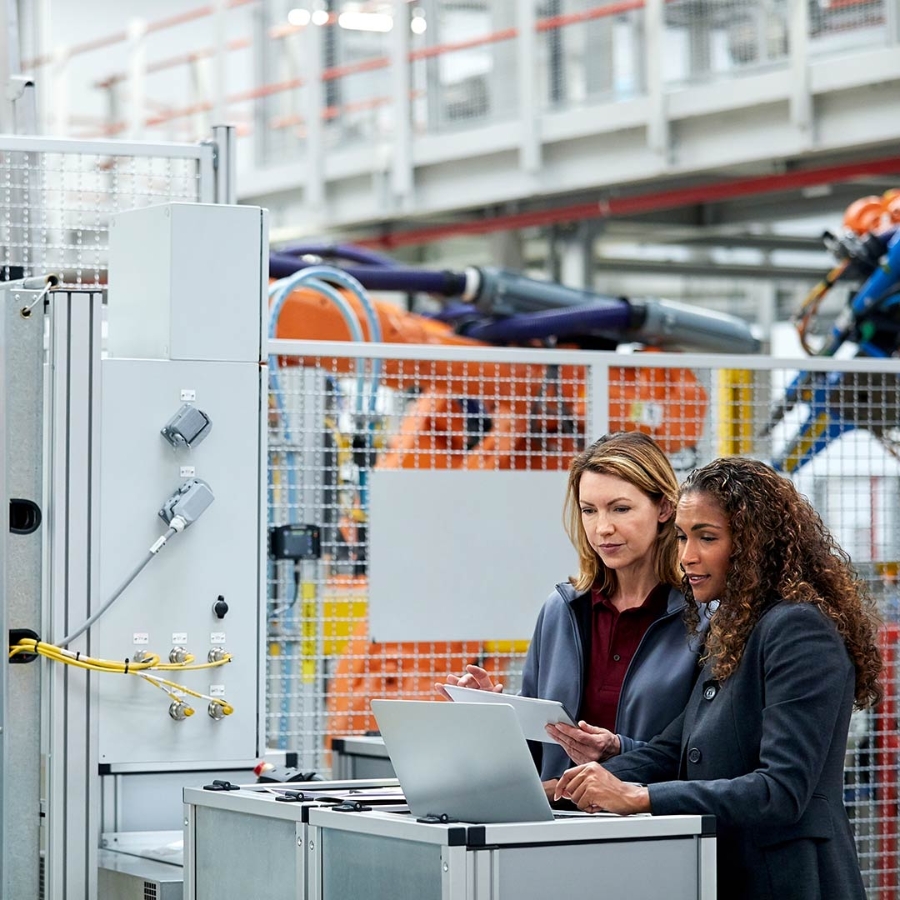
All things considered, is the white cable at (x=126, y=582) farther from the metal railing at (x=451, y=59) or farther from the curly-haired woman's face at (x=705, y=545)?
the metal railing at (x=451, y=59)

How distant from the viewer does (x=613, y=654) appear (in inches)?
144

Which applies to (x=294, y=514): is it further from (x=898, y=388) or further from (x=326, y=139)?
(x=326, y=139)

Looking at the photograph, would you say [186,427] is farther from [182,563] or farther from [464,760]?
[464,760]

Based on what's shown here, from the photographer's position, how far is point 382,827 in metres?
2.99

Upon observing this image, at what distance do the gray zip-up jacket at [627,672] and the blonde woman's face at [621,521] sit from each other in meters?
0.12

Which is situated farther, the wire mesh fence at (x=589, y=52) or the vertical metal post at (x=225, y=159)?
the wire mesh fence at (x=589, y=52)

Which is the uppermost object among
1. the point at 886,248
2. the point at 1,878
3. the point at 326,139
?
the point at 326,139

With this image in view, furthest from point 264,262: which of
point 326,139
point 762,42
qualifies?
point 326,139

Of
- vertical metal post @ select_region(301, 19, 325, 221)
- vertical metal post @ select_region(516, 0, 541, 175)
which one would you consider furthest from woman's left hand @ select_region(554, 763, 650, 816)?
vertical metal post @ select_region(301, 19, 325, 221)

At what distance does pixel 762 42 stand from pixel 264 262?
18.8 ft

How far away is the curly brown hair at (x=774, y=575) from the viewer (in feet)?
10.3

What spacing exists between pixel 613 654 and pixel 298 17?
9.18m

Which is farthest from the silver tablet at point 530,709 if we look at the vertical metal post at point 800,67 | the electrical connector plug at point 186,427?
the vertical metal post at point 800,67

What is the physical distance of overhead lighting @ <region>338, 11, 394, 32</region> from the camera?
11.4 metres
